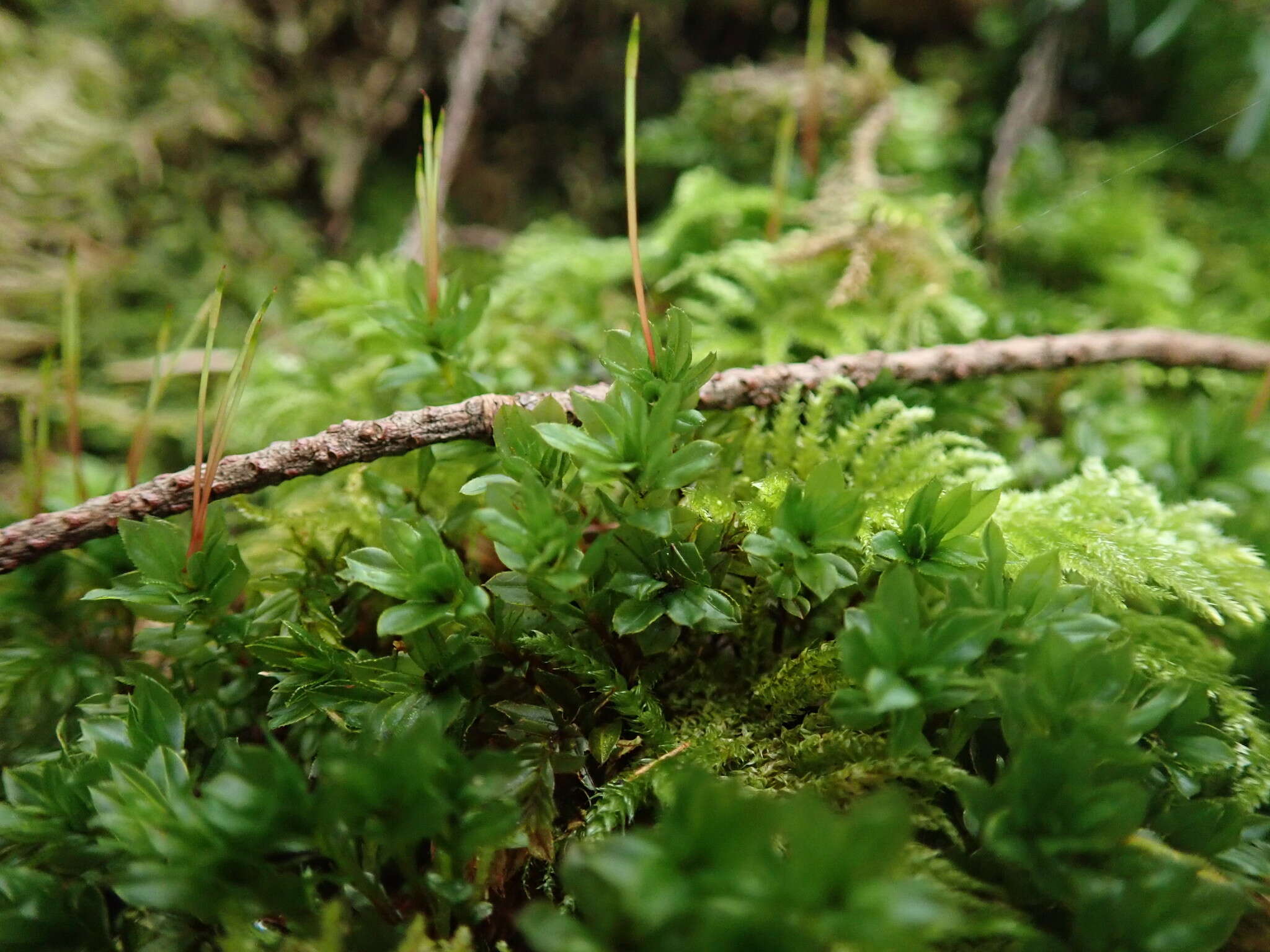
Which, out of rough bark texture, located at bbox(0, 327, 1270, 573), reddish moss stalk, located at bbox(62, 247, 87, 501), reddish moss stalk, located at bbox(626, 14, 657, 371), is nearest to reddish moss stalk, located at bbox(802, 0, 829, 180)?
rough bark texture, located at bbox(0, 327, 1270, 573)

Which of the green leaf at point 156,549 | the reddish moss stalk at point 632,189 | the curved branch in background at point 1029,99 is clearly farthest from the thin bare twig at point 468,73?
the curved branch in background at point 1029,99

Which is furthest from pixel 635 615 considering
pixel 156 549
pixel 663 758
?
pixel 156 549

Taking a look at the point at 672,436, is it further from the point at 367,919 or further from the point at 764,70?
the point at 764,70

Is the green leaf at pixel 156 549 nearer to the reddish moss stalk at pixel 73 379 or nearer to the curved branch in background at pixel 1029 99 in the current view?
the reddish moss stalk at pixel 73 379

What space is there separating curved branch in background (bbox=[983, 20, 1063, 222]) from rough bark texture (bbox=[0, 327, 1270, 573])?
2.75ft

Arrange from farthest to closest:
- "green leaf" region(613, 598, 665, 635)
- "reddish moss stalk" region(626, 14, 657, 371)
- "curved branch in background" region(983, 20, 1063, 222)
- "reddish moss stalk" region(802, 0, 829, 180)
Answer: "curved branch in background" region(983, 20, 1063, 222)
"reddish moss stalk" region(802, 0, 829, 180)
"reddish moss stalk" region(626, 14, 657, 371)
"green leaf" region(613, 598, 665, 635)

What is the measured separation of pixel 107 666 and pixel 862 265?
149 cm

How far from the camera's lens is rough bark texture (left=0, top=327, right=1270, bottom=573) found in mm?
960

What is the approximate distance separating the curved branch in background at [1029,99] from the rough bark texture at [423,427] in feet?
2.75

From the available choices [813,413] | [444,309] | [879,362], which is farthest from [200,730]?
[879,362]

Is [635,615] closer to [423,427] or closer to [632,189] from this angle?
[423,427]

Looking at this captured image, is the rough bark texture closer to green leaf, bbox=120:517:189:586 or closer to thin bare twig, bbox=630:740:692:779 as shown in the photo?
green leaf, bbox=120:517:189:586

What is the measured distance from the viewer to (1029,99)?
6.48 ft

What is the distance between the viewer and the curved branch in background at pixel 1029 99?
194 centimetres
